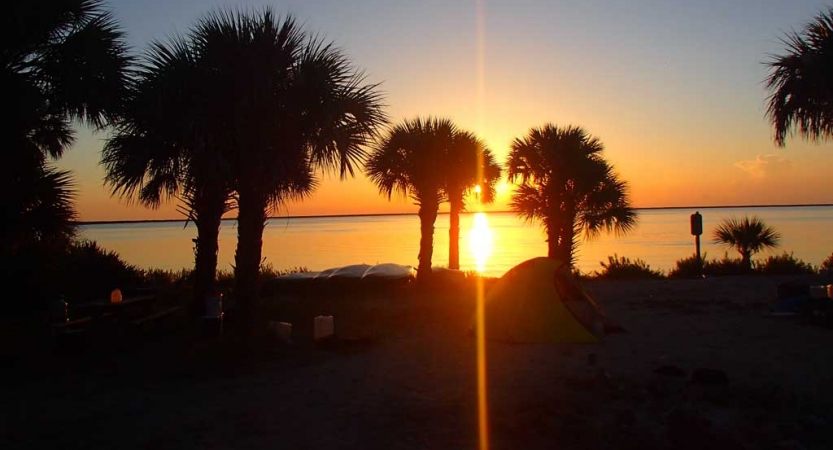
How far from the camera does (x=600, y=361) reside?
8.66 metres

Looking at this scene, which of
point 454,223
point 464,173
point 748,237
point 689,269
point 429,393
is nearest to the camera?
point 429,393

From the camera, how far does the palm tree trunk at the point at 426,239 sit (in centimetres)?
1942

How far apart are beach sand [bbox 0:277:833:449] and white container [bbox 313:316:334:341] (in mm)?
345

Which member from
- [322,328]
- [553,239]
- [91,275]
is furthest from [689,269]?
[91,275]

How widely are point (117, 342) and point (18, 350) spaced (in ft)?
4.60

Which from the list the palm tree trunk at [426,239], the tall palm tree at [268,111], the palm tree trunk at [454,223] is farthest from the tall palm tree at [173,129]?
the palm tree trunk at [454,223]

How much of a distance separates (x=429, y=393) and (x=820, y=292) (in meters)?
8.91

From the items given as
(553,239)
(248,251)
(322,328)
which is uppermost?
(553,239)

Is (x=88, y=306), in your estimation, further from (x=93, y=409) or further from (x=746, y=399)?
(x=746, y=399)

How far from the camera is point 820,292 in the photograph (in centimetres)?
1202

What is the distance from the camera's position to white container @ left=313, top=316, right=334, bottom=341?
1046 cm

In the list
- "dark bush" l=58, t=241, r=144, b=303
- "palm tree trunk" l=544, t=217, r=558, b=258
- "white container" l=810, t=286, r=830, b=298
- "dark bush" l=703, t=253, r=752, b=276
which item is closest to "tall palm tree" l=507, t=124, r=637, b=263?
"palm tree trunk" l=544, t=217, r=558, b=258

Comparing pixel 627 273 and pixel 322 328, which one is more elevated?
pixel 627 273

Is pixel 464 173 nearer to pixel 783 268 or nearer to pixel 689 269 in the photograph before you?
pixel 689 269
